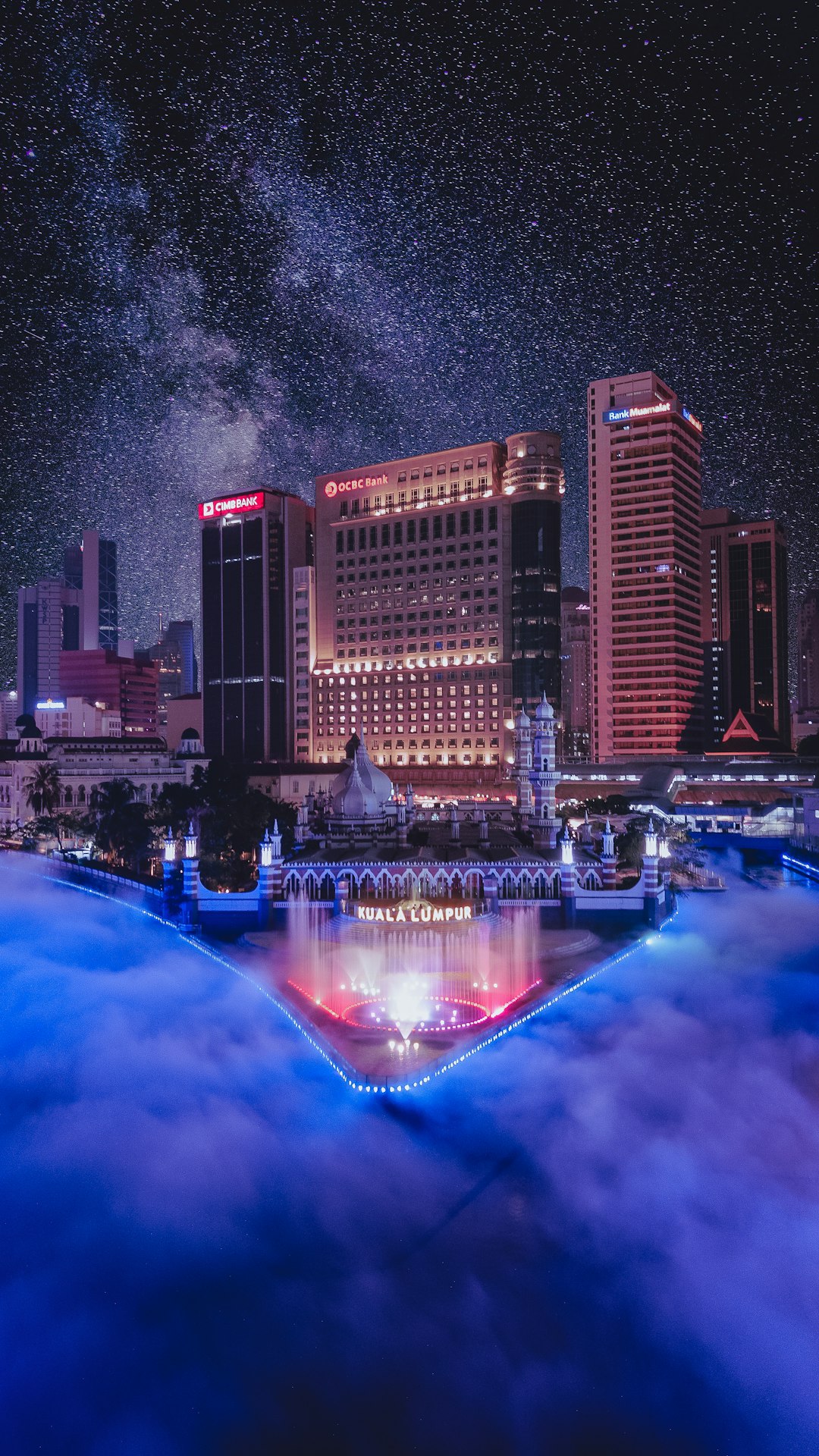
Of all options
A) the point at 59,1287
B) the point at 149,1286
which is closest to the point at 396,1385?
the point at 149,1286

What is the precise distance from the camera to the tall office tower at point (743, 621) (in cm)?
15588

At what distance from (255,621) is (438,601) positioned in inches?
1000

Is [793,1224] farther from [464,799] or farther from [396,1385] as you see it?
[464,799]

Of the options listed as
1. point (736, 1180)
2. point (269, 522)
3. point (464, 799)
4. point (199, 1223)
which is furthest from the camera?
point (269, 522)

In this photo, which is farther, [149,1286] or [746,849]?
[746,849]

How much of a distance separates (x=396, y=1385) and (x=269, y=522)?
Answer: 113 meters

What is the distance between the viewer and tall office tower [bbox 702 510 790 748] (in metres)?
156

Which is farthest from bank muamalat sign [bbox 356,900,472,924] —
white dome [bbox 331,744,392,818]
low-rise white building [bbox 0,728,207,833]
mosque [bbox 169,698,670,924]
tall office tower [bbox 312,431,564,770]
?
tall office tower [bbox 312,431,564,770]

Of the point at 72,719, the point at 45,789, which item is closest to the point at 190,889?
the point at 45,789

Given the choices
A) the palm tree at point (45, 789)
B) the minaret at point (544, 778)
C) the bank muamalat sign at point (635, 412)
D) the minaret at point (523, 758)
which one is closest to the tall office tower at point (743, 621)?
the bank muamalat sign at point (635, 412)

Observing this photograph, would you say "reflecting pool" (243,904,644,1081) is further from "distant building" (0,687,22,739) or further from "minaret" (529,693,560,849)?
"distant building" (0,687,22,739)

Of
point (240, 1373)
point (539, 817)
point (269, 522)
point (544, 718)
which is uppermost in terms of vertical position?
point (269, 522)

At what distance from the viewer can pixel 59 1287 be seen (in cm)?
1362

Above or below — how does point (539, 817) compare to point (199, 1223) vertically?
above
